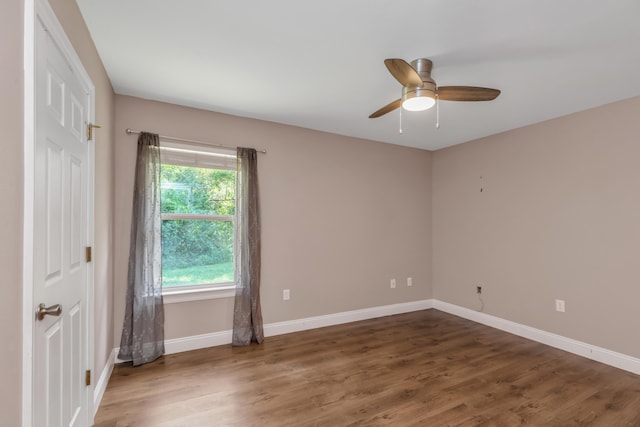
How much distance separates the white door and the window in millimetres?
1183

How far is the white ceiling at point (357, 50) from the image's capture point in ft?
5.76

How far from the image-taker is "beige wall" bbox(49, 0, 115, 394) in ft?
6.21

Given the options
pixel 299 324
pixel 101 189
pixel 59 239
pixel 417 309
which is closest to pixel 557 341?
pixel 417 309

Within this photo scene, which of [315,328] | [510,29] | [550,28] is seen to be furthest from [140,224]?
[550,28]

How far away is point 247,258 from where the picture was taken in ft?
11.0

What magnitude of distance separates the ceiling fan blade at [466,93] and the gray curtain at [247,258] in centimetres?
204

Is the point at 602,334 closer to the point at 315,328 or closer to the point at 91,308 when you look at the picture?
the point at 315,328

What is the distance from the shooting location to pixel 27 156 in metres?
1.10

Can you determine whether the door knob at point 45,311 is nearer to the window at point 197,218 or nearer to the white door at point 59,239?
the white door at point 59,239

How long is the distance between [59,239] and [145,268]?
1.48 metres

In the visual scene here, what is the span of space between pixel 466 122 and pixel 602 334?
2465mm

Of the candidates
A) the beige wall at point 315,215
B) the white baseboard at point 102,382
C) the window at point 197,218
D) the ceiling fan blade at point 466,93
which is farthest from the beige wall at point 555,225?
the white baseboard at point 102,382
